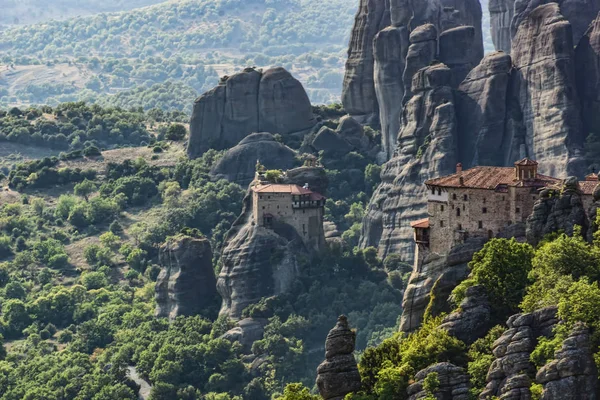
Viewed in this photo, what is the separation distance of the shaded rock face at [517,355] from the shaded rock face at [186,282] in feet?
228

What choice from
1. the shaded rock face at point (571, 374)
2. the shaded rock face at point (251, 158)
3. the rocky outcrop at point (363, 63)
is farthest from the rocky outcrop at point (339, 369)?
the rocky outcrop at point (363, 63)

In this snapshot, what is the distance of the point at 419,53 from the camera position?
567ft

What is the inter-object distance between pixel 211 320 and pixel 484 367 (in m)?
67.3

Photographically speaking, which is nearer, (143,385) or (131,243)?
(143,385)

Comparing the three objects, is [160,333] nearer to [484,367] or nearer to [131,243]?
[131,243]

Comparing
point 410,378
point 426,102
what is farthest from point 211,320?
point 410,378

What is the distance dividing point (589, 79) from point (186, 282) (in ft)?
108

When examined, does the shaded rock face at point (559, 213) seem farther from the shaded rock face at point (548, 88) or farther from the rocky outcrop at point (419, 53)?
the rocky outcrop at point (419, 53)

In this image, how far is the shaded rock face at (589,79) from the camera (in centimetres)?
15675

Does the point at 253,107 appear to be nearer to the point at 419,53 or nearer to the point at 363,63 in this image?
the point at 363,63

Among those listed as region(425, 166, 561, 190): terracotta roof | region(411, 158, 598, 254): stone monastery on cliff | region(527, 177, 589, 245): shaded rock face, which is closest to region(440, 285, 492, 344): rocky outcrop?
region(527, 177, 589, 245): shaded rock face

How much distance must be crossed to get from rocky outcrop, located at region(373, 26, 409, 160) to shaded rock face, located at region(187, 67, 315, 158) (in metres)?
10.9

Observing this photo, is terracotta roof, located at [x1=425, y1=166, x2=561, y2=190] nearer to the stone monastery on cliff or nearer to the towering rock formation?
the stone monastery on cliff

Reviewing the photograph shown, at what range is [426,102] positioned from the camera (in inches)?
6535
